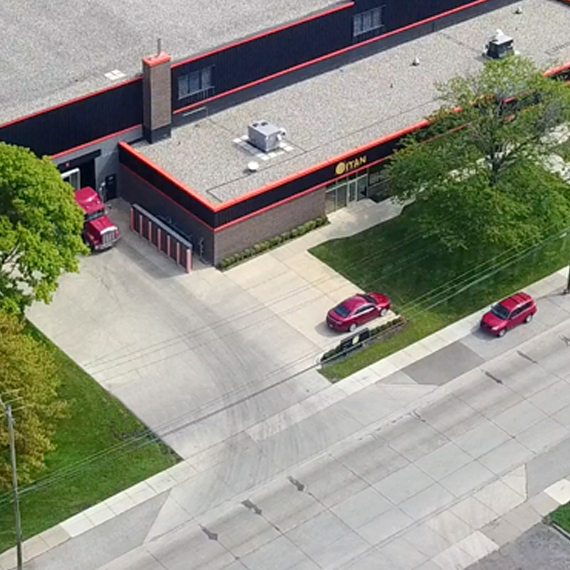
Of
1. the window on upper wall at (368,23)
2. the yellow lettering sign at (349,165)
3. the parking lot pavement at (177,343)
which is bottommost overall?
the parking lot pavement at (177,343)

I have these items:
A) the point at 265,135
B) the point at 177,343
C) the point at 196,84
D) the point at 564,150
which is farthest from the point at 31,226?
the point at 564,150

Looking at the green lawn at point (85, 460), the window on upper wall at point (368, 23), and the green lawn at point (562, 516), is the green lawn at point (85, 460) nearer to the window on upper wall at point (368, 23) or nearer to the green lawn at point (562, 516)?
the green lawn at point (562, 516)

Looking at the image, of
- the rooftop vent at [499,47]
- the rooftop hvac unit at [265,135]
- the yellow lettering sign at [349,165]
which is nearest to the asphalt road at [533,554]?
the yellow lettering sign at [349,165]

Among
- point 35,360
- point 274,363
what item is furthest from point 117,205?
point 35,360

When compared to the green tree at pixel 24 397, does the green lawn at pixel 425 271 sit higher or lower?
lower

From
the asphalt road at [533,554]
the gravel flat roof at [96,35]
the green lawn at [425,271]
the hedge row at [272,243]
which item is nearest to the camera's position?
the asphalt road at [533,554]

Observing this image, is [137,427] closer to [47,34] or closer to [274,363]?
[274,363]

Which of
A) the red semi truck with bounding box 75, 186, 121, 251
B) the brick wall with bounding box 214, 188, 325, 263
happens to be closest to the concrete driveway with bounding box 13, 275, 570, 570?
the brick wall with bounding box 214, 188, 325, 263
